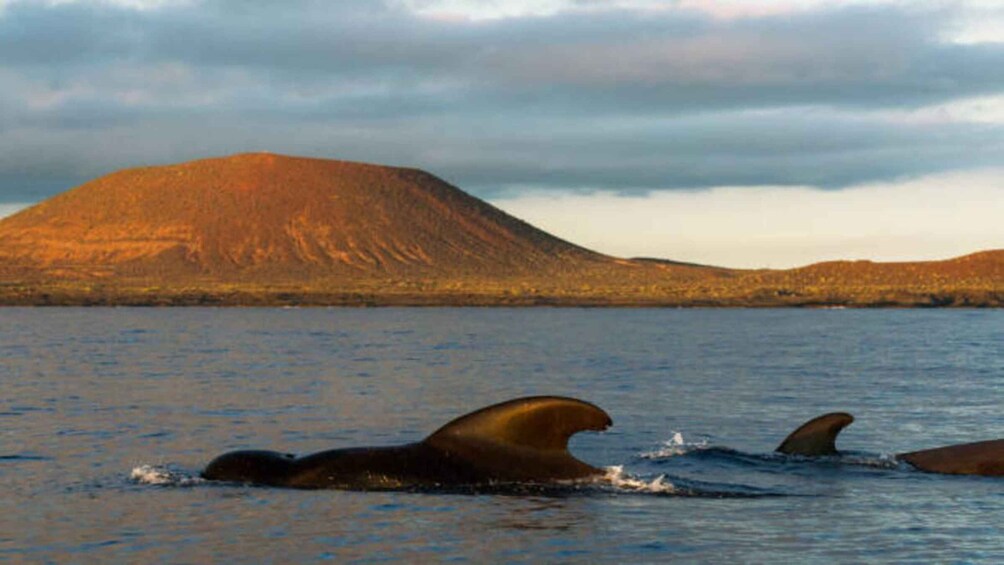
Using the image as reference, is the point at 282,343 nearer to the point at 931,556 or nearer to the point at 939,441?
the point at 939,441

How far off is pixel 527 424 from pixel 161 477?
7544 mm

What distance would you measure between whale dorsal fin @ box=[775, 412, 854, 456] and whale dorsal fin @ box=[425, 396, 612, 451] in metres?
7.27

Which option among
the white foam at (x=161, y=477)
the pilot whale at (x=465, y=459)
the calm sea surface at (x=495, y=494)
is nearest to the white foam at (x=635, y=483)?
the calm sea surface at (x=495, y=494)

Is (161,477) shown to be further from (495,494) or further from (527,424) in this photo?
(527,424)

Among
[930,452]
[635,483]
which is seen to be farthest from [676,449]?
[635,483]

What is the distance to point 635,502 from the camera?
2214 centimetres

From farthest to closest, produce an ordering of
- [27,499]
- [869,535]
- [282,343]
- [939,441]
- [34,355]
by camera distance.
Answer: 1. [282,343]
2. [34,355]
3. [939,441]
4. [27,499]
5. [869,535]

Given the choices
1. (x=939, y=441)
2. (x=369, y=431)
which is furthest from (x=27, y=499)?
(x=939, y=441)

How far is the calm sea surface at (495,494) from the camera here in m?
18.9

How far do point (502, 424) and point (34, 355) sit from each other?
5618 centimetres

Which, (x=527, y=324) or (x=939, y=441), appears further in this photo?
(x=527, y=324)

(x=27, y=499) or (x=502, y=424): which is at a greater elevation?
(x=502, y=424)

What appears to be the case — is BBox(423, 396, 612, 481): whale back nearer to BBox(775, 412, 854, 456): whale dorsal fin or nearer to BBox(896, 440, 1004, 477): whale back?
BBox(775, 412, 854, 456): whale dorsal fin

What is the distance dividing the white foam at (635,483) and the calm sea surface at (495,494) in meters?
0.06
